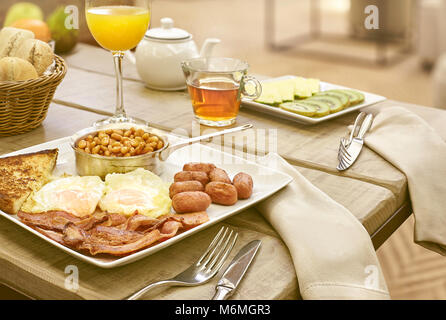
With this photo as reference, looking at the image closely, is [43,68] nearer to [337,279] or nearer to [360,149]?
[360,149]

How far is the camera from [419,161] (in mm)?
1103

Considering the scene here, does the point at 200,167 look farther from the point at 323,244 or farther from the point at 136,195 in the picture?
the point at 323,244

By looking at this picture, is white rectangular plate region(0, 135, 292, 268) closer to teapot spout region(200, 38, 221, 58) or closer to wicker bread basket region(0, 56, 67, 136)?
wicker bread basket region(0, 56, 67, 136)

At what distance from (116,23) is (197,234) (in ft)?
2.11

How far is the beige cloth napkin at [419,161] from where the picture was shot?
3.30 feet

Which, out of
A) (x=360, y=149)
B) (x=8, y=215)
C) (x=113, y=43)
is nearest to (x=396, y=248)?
(x=360, y=149)

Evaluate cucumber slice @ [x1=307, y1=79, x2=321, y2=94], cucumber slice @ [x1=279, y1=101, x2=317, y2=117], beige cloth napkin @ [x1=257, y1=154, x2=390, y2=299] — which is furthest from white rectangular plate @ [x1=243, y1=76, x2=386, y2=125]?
beige cloth napkin @ [x1=257, y1=154, x2=390, y2=299]

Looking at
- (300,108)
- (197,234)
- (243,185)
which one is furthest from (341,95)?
(197,234)

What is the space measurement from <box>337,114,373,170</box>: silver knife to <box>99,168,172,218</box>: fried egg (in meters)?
0.37

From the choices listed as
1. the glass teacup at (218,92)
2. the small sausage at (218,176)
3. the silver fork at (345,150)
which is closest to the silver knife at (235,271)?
the small sausage at (218,176)

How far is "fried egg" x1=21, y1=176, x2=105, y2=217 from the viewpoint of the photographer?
0.86m

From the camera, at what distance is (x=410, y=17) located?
5.21 metres

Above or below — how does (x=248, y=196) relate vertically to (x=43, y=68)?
below

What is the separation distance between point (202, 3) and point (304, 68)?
349 centimetres
